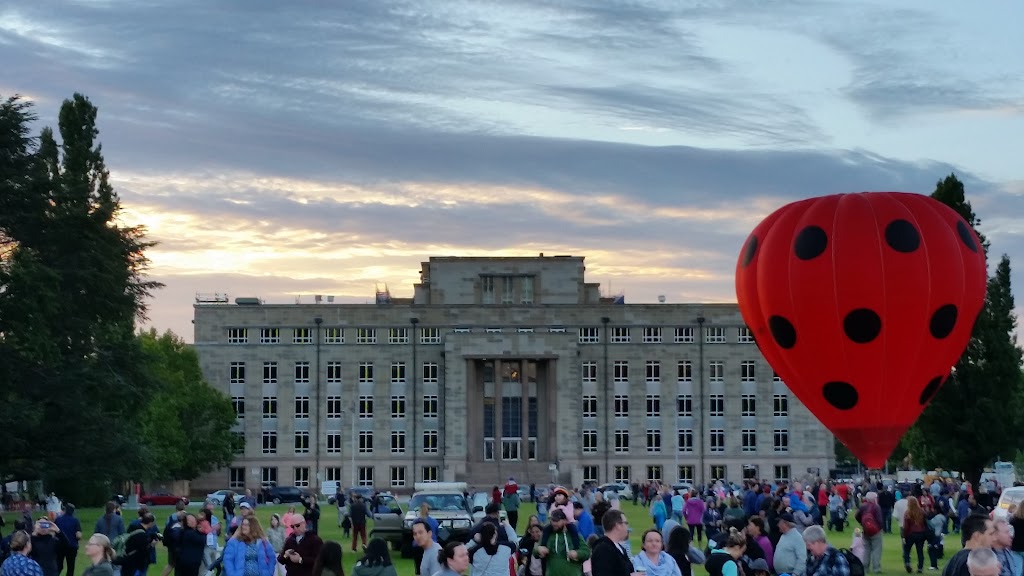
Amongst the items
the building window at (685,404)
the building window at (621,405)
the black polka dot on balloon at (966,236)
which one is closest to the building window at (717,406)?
the building window at (685,404)

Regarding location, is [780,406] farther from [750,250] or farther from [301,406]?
[750,250]

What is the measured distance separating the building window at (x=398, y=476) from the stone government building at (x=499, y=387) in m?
0.10

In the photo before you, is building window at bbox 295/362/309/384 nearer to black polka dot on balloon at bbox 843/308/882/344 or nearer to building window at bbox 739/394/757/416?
building window at bbox 739/394/757/416

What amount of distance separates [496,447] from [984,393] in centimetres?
5557

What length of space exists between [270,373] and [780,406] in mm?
36136

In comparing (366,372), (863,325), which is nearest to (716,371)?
(366,372)

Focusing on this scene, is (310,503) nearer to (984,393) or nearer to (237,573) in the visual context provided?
(237,573)

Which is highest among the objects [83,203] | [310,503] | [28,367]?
[83,203]

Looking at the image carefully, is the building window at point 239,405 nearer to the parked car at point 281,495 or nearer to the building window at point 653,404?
the parked car at point 281,495

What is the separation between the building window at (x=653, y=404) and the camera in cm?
11619

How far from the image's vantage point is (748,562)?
1950 centimetres

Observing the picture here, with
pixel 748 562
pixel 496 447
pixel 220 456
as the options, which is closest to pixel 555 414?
pixel 496 447

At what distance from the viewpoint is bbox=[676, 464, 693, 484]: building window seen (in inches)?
4550

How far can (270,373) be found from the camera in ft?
378
